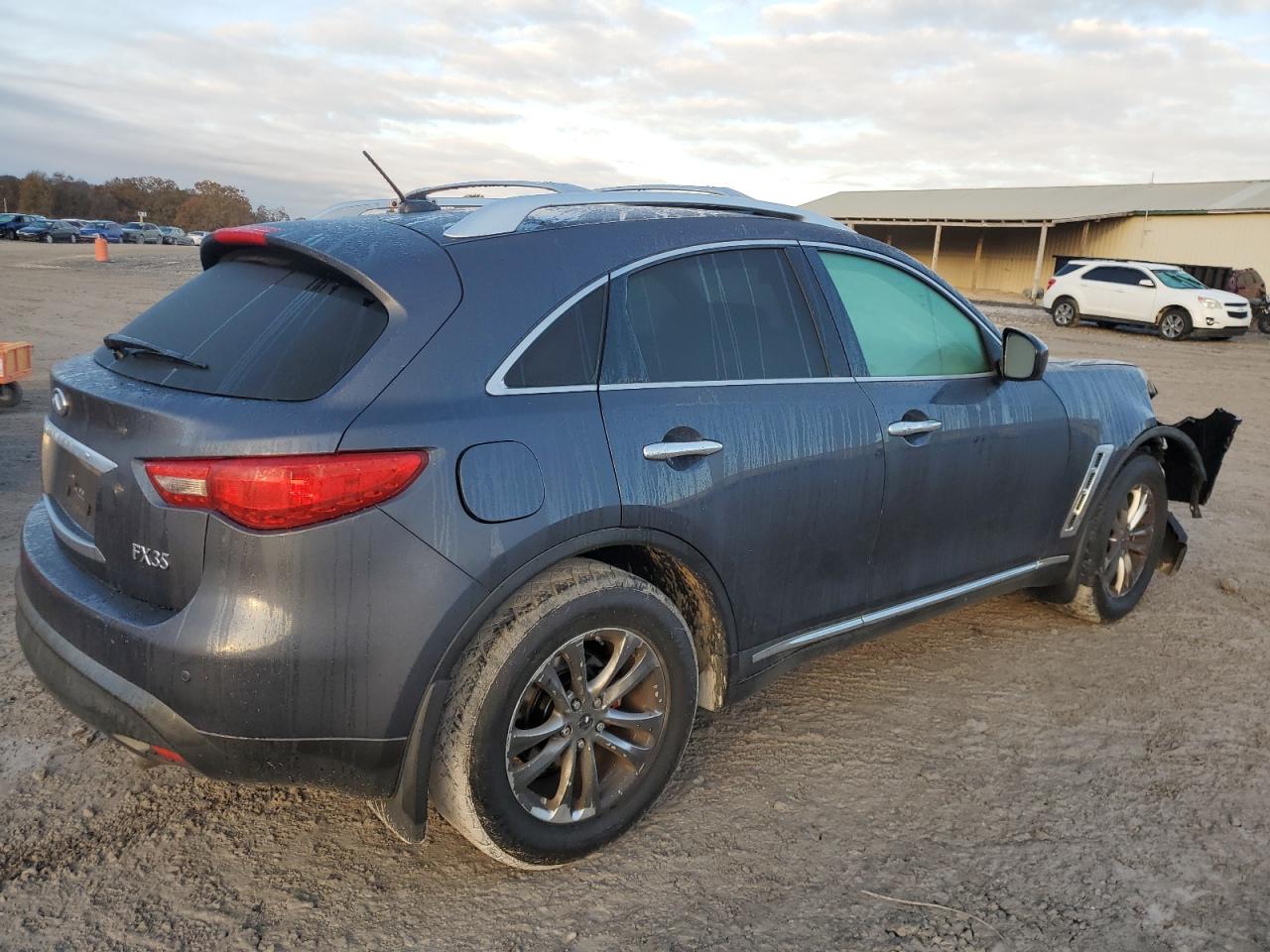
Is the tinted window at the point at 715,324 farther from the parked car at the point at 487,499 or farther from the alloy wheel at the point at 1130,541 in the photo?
the alloy wheel at the point at 1130,541

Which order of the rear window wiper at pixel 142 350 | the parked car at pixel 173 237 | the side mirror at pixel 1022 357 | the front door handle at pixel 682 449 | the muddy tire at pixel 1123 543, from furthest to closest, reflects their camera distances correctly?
1. the parked car at pixel 173 237
2. the muddy tire at pixel 1123 543
3. the side mirror at pixel 1022 357
4. the front door handle at pixel 682 449
5. the rear window wiper at pixel 142 350

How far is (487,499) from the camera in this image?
231 centimetres

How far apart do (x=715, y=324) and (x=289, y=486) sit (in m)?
1.38

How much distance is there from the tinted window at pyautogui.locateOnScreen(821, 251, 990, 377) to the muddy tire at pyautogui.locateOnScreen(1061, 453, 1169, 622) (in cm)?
109

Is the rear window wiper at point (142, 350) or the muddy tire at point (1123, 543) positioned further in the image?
the muddy tire at point (1123, 543)

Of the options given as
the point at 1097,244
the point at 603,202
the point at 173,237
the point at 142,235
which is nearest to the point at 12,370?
the point at 603,202

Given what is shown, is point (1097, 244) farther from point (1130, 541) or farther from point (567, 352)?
point (567, 352)

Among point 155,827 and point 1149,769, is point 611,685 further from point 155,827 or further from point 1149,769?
point 1149,769

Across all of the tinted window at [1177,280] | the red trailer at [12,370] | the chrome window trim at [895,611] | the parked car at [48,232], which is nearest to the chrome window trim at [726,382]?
the chrome window trim at [895,611]

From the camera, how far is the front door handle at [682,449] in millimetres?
2637

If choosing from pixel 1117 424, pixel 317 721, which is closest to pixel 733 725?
pixel 317 721

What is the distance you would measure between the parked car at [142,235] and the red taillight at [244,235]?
69.9 meters

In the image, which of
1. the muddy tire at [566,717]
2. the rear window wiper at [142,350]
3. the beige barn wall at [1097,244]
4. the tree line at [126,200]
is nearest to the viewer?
the muddy tire at [566,717]

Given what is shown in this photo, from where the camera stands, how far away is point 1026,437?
3814mm
